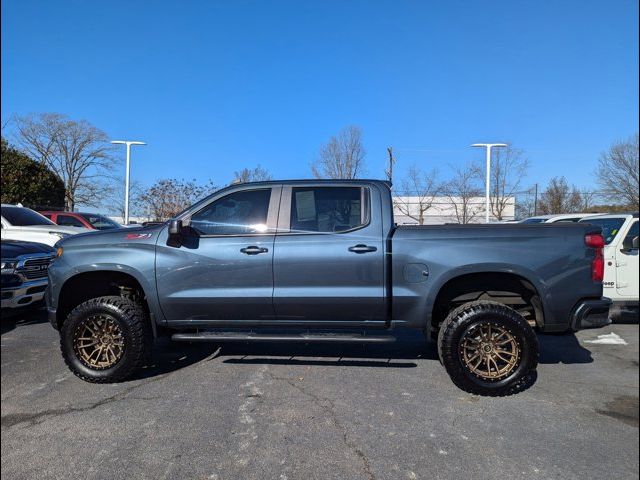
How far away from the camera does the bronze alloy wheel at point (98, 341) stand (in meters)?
4.34

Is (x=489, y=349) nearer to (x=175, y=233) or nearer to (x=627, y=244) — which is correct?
(x=175, y=233)

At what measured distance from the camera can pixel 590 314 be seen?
13.1 feet

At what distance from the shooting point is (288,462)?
9.61ft

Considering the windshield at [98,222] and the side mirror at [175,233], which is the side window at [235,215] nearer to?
the side mirror at [175,233]

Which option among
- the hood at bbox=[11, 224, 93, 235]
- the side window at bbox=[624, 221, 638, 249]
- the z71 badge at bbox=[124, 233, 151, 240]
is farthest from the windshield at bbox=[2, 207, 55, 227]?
the side window at bbox=[624, 221, 638, 249]

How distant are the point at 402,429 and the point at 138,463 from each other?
196 cm

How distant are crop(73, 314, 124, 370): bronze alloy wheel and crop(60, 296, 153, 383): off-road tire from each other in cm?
3

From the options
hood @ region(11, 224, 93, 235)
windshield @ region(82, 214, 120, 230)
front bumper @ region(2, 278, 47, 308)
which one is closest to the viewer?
front bumper @ region(2, 278, 47, 308)

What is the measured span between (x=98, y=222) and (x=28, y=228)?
3.91m

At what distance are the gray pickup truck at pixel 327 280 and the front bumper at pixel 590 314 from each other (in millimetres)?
12

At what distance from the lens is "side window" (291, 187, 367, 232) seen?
4383 millimetres

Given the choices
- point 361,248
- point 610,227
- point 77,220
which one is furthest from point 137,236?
point 77,220

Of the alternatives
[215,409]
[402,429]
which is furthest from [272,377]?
[402,429]

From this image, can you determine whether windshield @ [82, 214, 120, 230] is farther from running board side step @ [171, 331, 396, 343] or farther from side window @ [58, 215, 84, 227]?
running board side step @ [171, 331, 396, 343]
